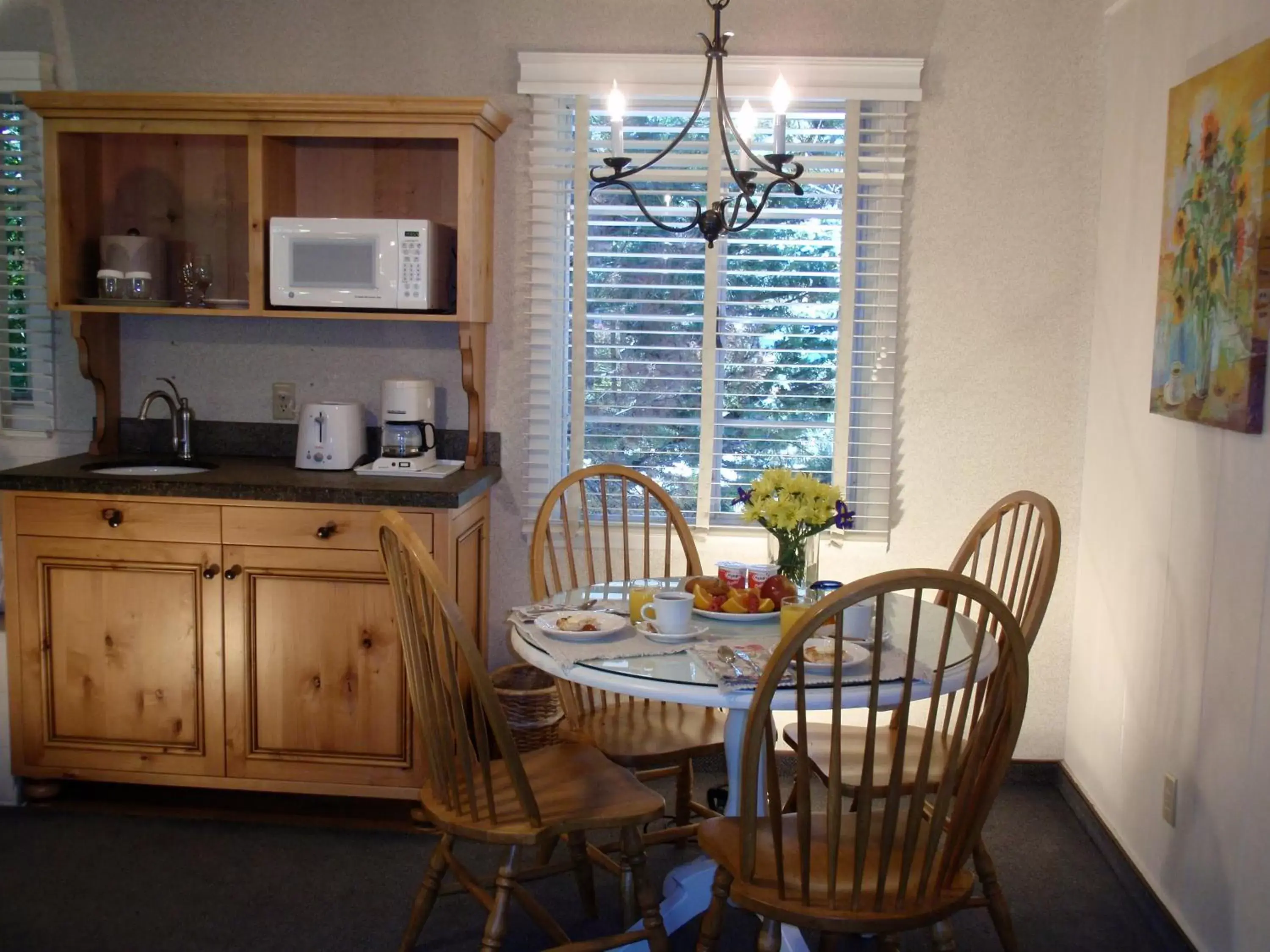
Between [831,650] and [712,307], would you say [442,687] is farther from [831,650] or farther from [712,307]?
[712,307]

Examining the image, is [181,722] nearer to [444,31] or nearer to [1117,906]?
[444,31]

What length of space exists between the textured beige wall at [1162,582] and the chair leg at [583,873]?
126cm

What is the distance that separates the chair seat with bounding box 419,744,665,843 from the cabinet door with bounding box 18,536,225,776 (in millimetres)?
1099

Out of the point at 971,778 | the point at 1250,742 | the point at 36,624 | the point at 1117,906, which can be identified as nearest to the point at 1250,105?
the point at 1250,742

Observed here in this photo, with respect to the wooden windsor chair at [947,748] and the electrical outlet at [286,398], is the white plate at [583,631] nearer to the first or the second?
the wooden windsor chair at [947,748]

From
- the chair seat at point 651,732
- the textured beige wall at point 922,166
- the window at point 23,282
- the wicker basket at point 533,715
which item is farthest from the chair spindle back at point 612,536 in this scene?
the window at point 23,282

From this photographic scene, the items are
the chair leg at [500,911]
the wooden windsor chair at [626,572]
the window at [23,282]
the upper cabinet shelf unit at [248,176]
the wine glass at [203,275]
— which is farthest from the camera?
the window at [23,282]

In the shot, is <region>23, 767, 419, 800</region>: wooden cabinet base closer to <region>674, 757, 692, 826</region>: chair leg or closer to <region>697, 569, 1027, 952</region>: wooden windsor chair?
<region>674, 757, 692, 826</region>: chair leg

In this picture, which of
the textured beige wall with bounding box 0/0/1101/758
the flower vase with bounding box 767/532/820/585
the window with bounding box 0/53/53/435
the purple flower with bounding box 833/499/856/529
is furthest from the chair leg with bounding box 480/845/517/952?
the window with bounding box 0/53/53/435

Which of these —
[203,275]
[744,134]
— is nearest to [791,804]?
[744,134]

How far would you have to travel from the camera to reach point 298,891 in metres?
2.94

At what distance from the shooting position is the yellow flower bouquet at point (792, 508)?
258 centimetres

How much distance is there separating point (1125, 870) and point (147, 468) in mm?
2838

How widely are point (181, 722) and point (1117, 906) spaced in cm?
238
